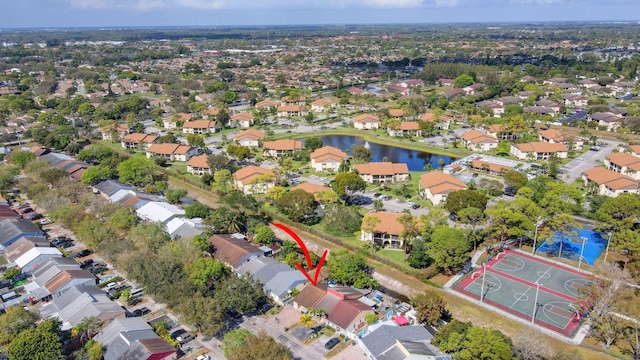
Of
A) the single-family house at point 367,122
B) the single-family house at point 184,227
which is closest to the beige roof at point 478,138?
the single-family house at point 367,122

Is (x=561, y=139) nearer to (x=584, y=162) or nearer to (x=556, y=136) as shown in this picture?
(x=556, y=136)

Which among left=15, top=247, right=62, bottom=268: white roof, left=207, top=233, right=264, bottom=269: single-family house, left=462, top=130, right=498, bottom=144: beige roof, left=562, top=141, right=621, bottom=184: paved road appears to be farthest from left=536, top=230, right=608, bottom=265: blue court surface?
left=15, top=247, right=62, bottom=268: white roof

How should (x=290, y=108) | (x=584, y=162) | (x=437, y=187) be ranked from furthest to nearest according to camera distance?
(x=290, y=108) → (x=584, y=162) → (x=437, y=187)

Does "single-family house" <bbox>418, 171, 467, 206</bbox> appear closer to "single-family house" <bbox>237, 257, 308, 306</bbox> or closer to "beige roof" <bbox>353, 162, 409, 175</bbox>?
"beige roof" <bbox>353, 162, 409, 175</bbox>

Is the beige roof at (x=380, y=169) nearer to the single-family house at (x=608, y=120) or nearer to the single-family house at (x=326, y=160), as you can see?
the single-family house at (x=326, y=160)

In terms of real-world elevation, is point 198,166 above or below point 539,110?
below

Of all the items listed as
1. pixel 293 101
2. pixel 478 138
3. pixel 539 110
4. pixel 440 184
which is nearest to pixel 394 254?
pixel 440 184
